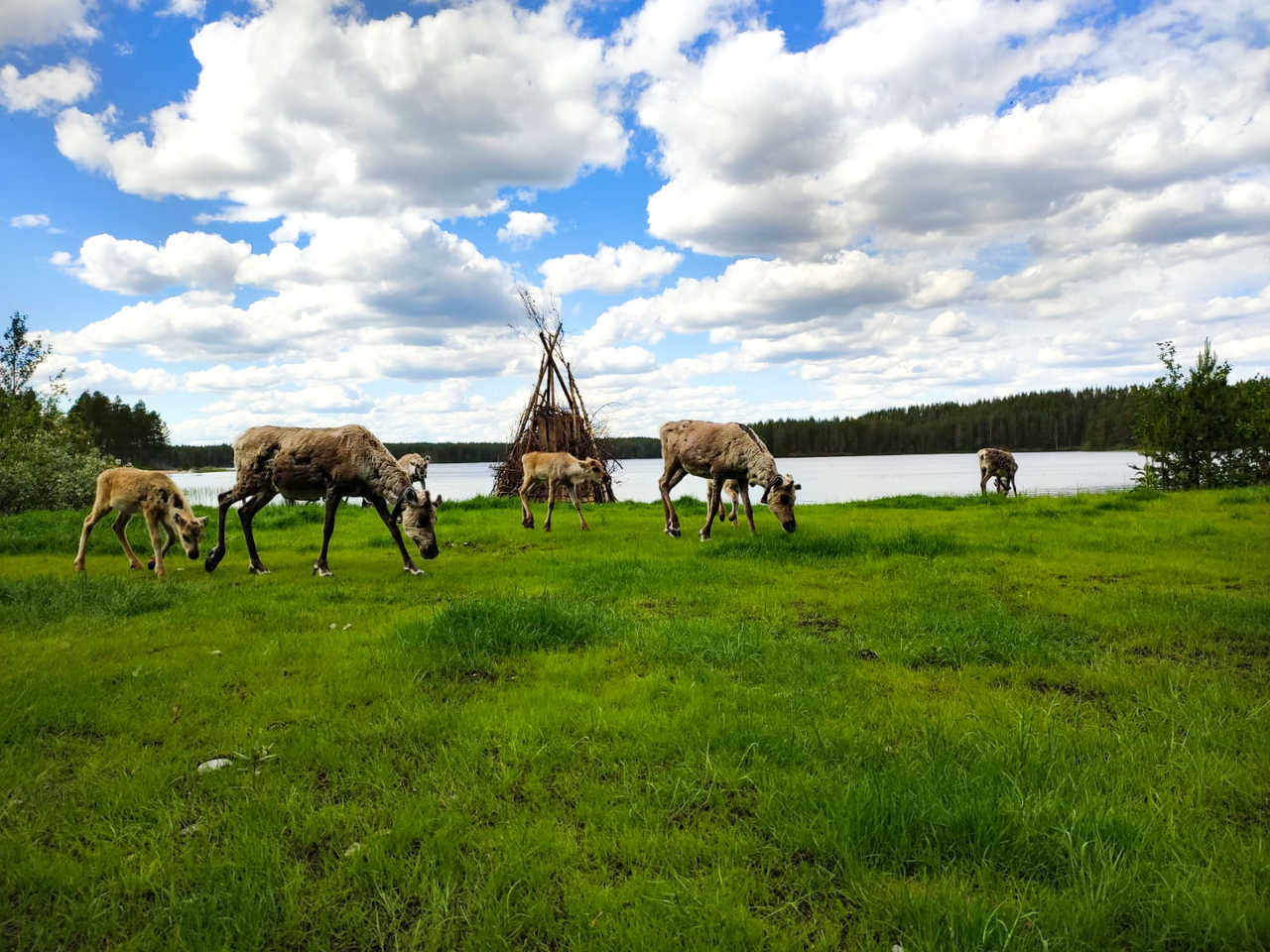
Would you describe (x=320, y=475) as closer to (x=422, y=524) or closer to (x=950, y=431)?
(x=422, y=524)

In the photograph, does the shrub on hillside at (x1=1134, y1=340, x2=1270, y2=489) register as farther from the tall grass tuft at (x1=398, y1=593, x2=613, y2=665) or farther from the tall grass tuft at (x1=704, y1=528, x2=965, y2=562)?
the tall grass tuft at (x1=398, y1=593, x2=613, y2=665)

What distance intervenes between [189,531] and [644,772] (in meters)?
11.5

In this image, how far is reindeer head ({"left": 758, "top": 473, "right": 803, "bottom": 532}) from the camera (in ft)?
43.3

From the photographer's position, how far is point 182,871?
9.43 ft

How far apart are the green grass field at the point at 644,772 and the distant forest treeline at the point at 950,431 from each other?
264 feet

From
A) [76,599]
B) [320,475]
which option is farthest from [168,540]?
[76,599]

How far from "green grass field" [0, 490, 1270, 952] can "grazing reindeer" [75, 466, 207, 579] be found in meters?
3.46

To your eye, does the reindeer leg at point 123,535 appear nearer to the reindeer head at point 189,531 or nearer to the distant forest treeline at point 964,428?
the reindeer head at point 189,531

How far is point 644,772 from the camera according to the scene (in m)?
3.69

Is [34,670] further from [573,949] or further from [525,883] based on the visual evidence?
[573,949]

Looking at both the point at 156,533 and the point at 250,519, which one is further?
the point at 156,533

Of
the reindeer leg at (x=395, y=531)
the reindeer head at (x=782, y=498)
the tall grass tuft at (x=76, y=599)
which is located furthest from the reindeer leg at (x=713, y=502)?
the tall grass tuft at (x=76, y=599)

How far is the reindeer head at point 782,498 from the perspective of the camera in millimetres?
13188

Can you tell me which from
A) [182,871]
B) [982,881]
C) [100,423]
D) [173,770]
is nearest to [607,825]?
[982,881]
